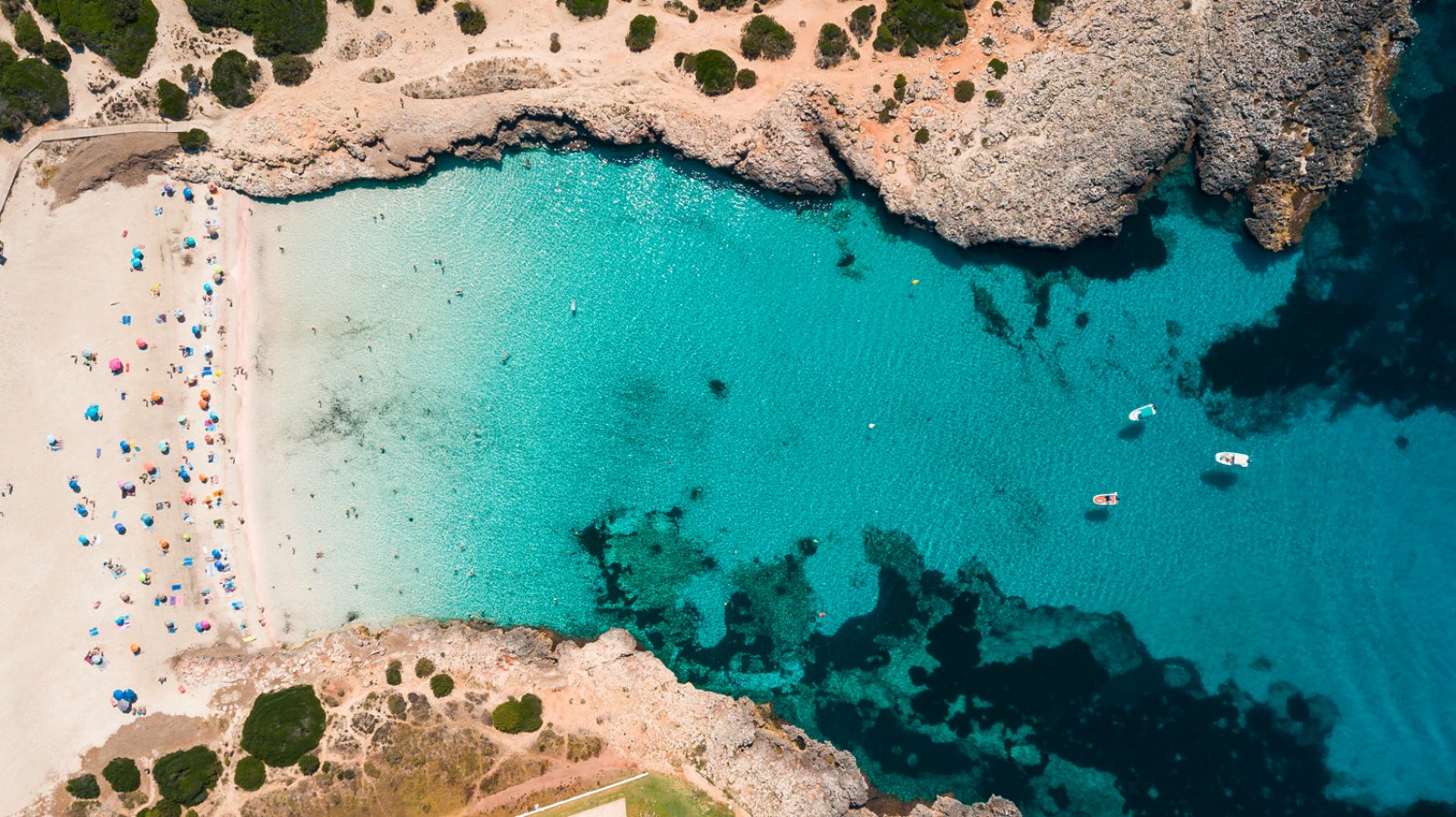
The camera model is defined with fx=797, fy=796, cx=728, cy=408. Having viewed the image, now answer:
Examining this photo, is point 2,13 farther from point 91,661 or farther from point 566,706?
point 566,706

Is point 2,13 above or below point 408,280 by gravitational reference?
above

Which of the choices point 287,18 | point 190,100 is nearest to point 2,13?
point 190,100

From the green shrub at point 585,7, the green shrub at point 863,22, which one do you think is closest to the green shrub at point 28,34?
the green shrub at point 585,7

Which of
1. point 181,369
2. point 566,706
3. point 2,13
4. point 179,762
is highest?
point 2,13

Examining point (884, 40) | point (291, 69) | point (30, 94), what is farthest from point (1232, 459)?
point (30, 94)

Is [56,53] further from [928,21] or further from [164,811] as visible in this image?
[928,21]

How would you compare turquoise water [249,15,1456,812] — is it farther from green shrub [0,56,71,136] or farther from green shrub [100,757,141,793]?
green shrub [0,56,71,136]

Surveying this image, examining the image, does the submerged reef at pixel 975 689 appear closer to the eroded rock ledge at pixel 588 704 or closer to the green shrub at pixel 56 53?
the eroded rock ledge at pixel 588 704

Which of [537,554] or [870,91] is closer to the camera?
[870,91]
